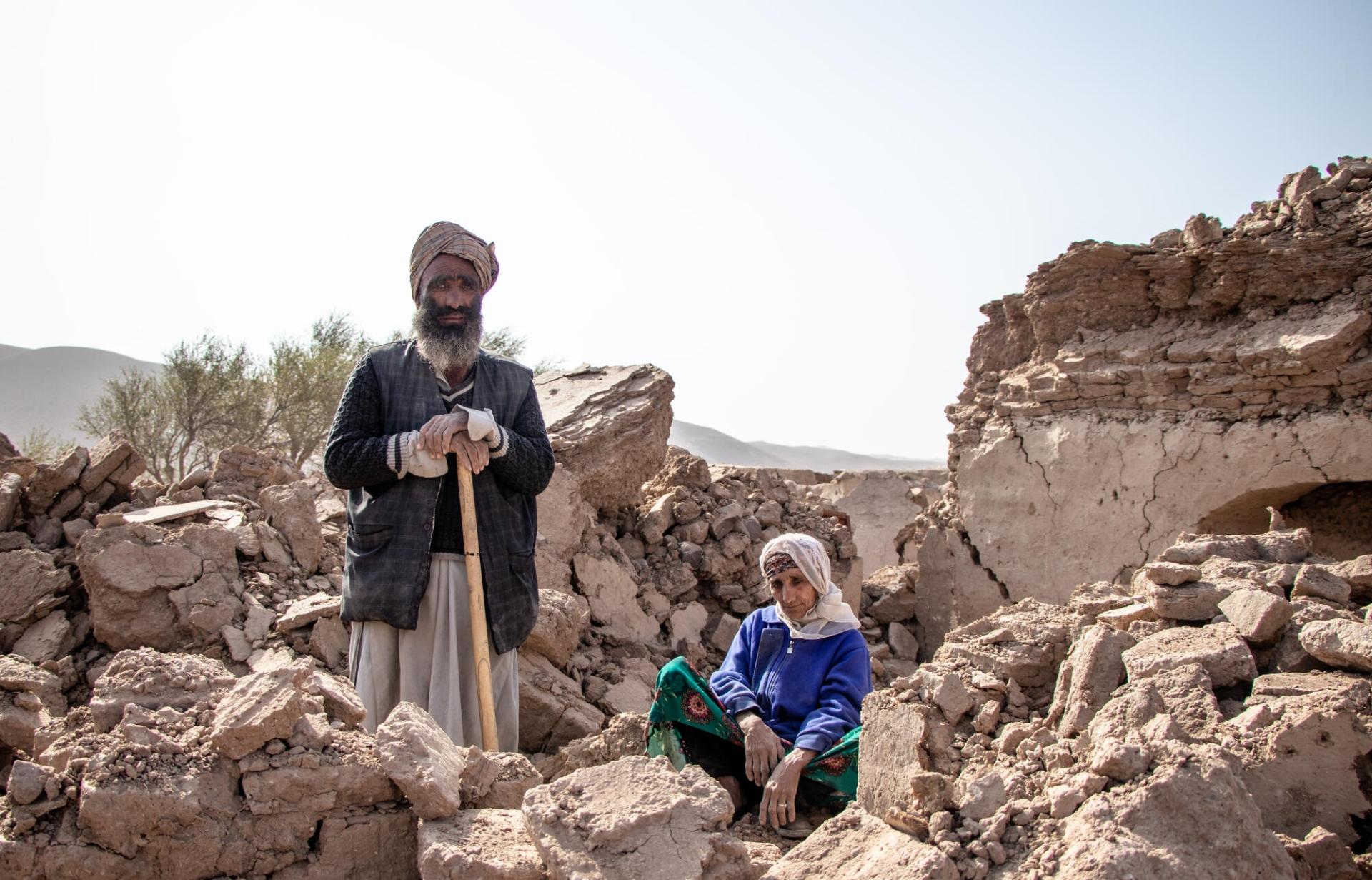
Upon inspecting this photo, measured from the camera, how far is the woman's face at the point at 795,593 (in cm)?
360

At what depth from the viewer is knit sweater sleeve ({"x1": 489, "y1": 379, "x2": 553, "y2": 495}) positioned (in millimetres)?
3518

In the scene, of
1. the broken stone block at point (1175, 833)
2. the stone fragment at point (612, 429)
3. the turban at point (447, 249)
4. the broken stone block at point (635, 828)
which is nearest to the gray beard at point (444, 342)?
the turban at point (447, 249)

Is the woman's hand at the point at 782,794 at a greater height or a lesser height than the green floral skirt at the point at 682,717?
lesser

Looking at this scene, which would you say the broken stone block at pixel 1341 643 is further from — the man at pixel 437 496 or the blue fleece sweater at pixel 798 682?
the man at pixel 437 496

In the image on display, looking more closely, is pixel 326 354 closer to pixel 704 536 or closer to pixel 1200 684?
pixel 704 536

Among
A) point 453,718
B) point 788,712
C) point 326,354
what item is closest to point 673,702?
point 788,712

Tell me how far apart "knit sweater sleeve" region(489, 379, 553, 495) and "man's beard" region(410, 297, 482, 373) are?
311 mm

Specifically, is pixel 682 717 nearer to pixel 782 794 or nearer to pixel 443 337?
pixel 782 794

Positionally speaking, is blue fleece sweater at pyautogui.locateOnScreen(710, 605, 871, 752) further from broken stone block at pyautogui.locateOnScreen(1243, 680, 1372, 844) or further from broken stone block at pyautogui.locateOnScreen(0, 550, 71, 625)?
broken stone block at pyautogui.locateOnScreen(0, 550, 71, 625)

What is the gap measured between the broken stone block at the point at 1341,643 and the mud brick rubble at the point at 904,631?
0.03 ft

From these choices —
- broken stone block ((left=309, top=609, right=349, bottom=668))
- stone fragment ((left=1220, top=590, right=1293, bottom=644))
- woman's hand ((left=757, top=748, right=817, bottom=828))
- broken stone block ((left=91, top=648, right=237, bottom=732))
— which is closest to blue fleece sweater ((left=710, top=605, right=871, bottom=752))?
woman's hand ((left=757, top=748, right=817, bottom=828))

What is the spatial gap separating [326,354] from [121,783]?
15.4 meters

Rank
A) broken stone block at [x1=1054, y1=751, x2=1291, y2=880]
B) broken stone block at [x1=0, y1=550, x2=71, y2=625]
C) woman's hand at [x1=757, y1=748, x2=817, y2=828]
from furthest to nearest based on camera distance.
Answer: broken stone block at [x1=0, y1=550, x2=71, y2=625]
woman's hand at [x1=757, y1=748, x2=817, y2=828]
broken stone block at [x1=1054, y1=751, x2=1291, y2=880]

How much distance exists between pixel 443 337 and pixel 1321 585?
3109 mm
